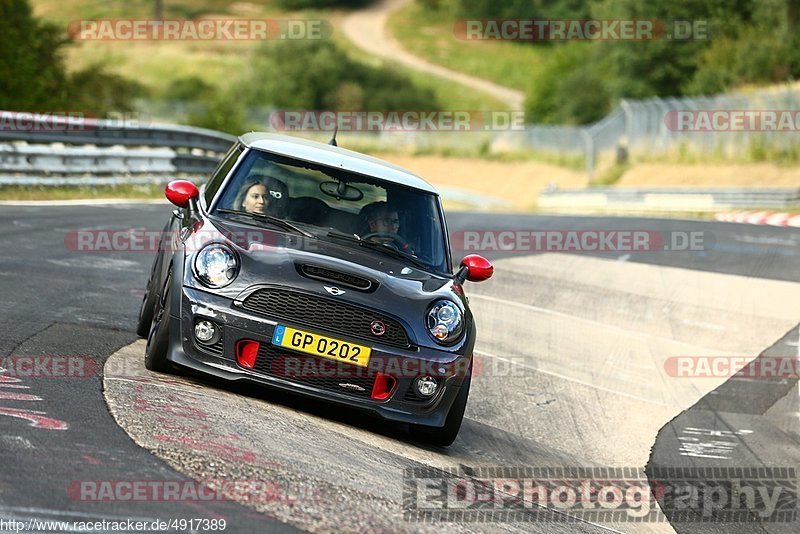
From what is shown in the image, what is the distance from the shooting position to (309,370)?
6.59m

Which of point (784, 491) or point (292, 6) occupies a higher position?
point (292, 6)

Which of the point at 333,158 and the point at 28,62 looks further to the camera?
the point at 28,62

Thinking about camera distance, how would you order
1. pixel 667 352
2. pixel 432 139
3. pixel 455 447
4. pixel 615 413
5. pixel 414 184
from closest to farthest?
pixel 455 447, pixel 414 184, pixel 615 413, pixel 667 352, pixel 432 139

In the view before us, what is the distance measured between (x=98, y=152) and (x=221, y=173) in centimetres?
1367

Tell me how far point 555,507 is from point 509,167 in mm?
52115

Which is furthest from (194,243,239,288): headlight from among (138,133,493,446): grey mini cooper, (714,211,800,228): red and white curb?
(714,211,800,228): red and white curb

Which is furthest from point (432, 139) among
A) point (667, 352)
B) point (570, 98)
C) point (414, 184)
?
point (414, 184)

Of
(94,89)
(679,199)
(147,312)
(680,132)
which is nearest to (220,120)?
(94,89)

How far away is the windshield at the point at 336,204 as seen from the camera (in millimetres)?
7492

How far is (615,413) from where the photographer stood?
9.60 metres

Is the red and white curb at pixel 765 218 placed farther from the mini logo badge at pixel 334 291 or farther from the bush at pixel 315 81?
the bush at pixel 315 81

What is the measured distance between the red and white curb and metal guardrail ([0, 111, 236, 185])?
37.7 ft

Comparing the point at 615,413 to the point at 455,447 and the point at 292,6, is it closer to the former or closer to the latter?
the point at 455,447

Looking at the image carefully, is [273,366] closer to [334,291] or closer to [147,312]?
Answer: [334,291]
